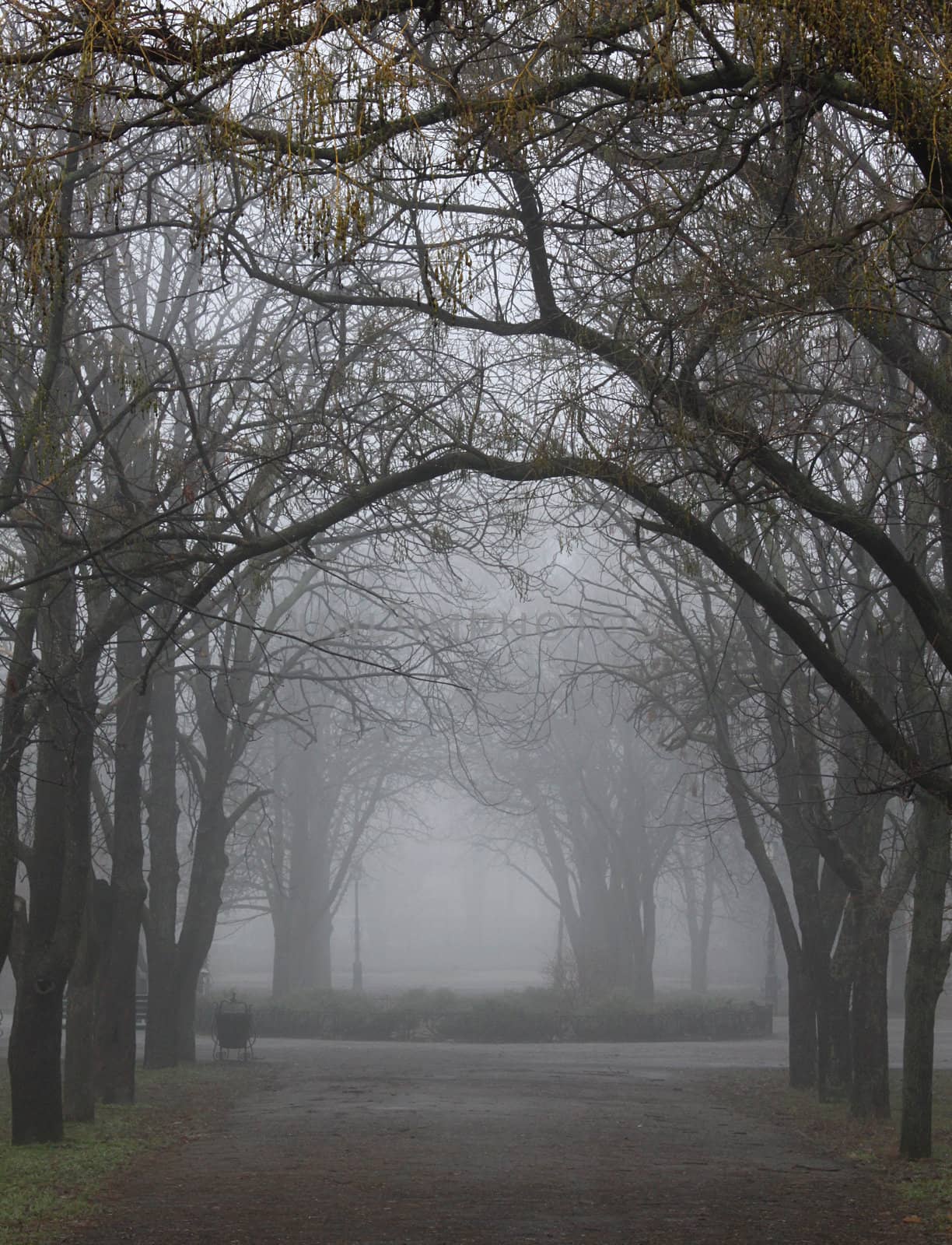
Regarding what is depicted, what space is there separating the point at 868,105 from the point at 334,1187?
864cm

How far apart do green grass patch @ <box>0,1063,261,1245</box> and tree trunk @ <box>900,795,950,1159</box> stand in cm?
707

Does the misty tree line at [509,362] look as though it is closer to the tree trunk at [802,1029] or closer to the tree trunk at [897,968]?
the tree trunk at [802,1029]

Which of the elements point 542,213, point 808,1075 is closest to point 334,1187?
point 542,213

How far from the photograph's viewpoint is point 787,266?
7.86m

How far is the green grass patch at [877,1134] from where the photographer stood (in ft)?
34.5

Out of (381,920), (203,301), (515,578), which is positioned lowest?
(381,920)

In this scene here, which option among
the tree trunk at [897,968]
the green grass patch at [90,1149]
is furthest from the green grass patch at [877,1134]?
the tree trunk at [897,968]

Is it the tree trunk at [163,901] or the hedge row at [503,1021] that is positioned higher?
the tree trunk at [163,901]

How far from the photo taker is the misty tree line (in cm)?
608

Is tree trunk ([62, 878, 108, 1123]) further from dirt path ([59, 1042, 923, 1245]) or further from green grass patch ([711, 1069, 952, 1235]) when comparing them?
green grass patch ([711, 1069, 952, 1235])

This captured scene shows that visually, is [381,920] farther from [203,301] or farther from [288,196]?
[288,196]

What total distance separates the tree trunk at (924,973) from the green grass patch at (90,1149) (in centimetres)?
707

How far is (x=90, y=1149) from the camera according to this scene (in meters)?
12.5

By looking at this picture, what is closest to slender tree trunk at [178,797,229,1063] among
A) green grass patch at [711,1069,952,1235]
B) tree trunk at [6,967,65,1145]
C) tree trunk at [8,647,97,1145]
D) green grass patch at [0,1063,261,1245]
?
green grass patch at [0,1063,261,1245]
